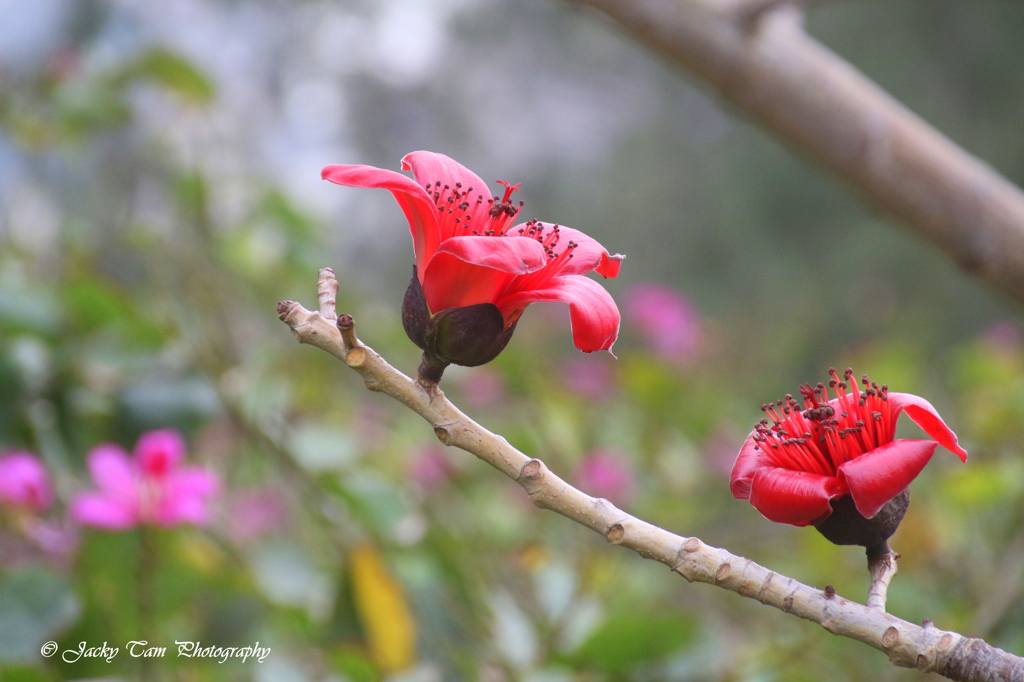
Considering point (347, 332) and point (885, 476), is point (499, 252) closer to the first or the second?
point (347, 332)

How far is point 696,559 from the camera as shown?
315 mm

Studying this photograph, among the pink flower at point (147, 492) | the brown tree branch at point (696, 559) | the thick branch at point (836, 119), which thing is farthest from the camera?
the thick branch at point (836, 119)

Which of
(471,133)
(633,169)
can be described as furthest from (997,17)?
(471,133)

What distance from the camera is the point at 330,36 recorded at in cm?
477

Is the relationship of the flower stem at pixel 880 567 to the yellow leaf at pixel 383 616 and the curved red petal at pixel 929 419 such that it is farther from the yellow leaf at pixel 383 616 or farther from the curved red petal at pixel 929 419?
the yellow leaf at pixel 383 616

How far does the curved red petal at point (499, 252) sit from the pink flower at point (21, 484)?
58 centimetres

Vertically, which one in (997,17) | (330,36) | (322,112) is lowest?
(322,112)

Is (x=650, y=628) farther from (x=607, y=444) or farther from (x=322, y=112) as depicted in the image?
(x=322, y=112)

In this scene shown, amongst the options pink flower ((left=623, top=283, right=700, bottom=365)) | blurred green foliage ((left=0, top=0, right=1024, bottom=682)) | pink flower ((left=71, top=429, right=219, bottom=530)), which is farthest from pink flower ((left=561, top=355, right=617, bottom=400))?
pink flower ((left=71, top=429, right=219, bottom=530))

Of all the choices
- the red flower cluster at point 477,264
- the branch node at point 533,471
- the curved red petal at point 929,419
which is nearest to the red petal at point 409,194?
the red flower cluster at point 477,264

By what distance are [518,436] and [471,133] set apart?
14.9ft

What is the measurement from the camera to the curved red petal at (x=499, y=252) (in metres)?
0.32

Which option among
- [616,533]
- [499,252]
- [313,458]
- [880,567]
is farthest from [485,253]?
[313,458]

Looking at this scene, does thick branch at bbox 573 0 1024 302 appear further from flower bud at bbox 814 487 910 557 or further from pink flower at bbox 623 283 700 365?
pink flower at bbox 623 283 700 365
